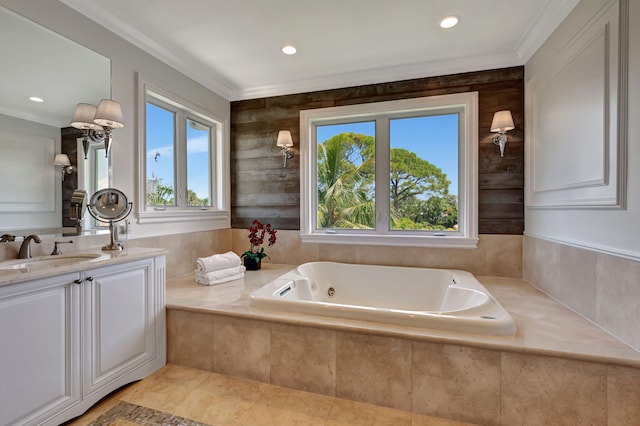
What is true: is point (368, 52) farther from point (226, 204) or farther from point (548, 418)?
point (548, 418)

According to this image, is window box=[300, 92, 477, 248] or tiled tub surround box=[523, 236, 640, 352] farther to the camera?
window box=[300, 92, 477, 248]

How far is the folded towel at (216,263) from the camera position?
250 cm

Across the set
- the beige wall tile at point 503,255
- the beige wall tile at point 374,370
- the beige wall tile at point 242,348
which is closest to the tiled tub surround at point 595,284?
the beige wall tile at point 503,255

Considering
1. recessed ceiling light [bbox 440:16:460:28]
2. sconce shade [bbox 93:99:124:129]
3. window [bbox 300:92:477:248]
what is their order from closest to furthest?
sconce shade [bbox 93:99:124:129]
recessed ceiling light [bbox 440:16:460:28]
window [bbox 300:92:477:248]

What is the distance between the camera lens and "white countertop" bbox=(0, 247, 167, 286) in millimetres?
1242

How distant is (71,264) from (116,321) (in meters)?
0.43

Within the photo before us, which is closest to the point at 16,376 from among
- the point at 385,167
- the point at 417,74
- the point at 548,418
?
the point at 548,418

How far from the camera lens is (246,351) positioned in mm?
1823

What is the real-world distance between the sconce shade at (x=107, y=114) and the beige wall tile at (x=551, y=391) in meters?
2.65

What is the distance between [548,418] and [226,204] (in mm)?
3186

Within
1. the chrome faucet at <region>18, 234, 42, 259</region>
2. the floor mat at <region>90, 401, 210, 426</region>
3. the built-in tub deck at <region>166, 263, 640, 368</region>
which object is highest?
the chrome faucet at <region>18, 234, 42, 259</region>

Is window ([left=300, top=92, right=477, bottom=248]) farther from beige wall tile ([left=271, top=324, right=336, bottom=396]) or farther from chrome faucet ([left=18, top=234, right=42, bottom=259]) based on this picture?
chrome faucet ([left=18, top=234, right=42, bottom=259])

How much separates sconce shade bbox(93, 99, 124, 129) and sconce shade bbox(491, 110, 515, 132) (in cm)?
290

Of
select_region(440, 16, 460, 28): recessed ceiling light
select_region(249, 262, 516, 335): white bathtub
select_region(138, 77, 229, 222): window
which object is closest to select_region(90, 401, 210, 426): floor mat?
select_region(249, 262, 516, 335): white bathtub
